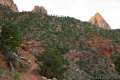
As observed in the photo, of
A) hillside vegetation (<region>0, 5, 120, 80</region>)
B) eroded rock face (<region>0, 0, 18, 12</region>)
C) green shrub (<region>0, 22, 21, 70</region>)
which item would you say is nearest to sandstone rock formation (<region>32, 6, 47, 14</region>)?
eroded rock face (<region>0, 0, 18, 12</region>)

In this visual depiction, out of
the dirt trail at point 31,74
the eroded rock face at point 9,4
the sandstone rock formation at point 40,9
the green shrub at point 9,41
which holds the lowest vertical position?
the dirt trail at point 31,74

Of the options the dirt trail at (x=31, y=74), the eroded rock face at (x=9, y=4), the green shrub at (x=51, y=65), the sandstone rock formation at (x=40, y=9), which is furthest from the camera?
the sandstone rock formation at (x=40, y=9)

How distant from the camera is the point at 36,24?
262 ft

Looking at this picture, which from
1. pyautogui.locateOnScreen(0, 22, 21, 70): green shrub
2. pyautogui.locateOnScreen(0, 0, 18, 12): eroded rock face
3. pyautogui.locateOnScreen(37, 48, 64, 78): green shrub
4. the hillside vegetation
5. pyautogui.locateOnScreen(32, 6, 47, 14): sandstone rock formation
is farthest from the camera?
pyautogui.locateOnScreen(32, 6, 47, 14): sandstone rock formation

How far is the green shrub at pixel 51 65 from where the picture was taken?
37.5 m

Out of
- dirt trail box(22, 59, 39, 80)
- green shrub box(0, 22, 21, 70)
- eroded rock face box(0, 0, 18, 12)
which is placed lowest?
dirt trail box(22, 59, 39, 80)

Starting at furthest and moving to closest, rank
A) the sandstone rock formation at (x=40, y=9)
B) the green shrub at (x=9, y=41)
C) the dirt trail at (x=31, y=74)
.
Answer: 1. the sandstone rock formation at (x=40, y=9)
2. the green shrub at (x=9, y=41)
3. the dirt trail at (x=31, y=74)

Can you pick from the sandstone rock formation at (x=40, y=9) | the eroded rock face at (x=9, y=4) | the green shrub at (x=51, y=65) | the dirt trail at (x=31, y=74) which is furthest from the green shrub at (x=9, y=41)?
the eroded rock face at (x=9, y=4)

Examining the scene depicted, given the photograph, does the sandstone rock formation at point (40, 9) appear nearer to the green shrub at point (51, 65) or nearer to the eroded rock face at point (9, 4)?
the eroded rock face at point (9, 4)

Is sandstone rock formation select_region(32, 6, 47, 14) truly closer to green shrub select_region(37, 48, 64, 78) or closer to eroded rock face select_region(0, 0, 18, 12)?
eroded rock face select_region(0, 0, 18, 12)

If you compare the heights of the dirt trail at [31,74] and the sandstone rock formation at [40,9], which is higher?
the sandstone rock formation at [40,9]

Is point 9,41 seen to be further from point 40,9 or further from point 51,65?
point 40,9

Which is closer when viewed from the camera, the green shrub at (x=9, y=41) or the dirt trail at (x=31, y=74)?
the dirt trail at (x=31, y=74)

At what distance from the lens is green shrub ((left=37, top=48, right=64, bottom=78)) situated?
37469 millimetres
